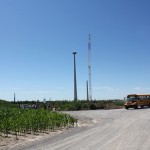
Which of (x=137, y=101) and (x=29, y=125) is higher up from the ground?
(x=137, y=101)

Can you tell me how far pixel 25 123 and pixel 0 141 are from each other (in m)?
4.41

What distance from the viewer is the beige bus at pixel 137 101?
58.1m

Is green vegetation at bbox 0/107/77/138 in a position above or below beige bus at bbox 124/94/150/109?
below

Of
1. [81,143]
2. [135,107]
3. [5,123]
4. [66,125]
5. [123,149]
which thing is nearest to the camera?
[123,149]

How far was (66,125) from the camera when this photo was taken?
24.9 m

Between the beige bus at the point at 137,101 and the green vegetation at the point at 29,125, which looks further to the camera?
the beige bus at the point at 137,101

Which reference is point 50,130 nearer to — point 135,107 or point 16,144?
point 16,144

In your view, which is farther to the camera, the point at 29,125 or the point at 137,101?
the point at 137,101

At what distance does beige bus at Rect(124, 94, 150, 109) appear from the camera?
58.1m

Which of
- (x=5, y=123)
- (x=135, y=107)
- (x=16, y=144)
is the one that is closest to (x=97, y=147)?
(x=16, y=144)

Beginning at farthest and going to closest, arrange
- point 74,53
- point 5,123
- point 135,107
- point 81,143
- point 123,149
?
1. point 74,53
2. point 135,107
3. point 5,123
4. point 81,143
5. point 123,149

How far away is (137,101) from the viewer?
58.8 metres

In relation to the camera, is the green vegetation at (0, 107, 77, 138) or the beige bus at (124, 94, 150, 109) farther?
the beige bus at (124, 94, 150, 109)

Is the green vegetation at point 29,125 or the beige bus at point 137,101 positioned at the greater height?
the beige bus at point 137,101
